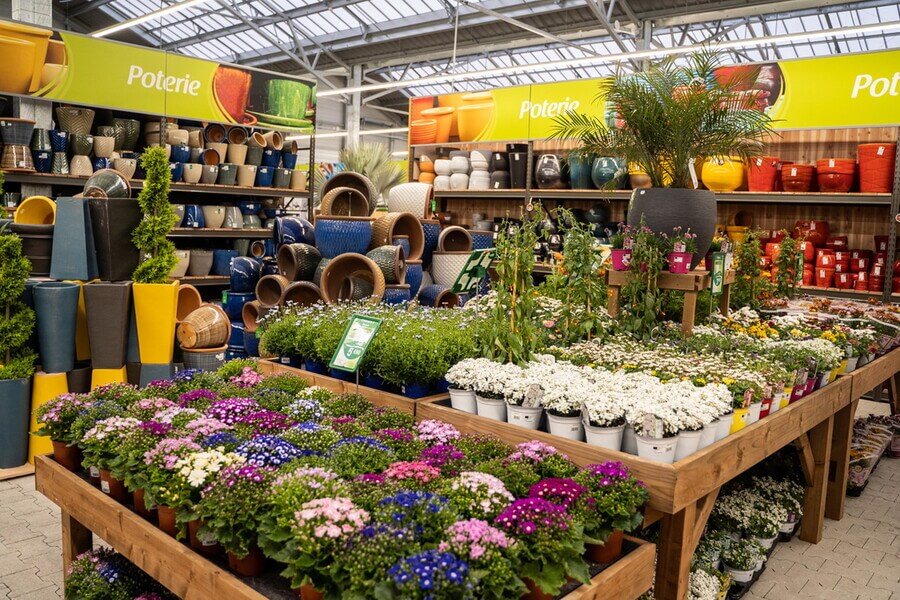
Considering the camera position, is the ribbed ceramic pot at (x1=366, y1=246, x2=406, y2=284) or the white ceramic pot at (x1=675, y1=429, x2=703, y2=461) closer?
the white ceramic pot at (x1=675, y1=429, x2=703, y2=461)

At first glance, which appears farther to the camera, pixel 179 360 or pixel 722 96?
pixel 179 360

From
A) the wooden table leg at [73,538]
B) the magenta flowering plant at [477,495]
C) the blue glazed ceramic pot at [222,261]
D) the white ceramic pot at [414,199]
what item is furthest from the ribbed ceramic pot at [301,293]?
the blue glazed ceramic pot at [222,261]

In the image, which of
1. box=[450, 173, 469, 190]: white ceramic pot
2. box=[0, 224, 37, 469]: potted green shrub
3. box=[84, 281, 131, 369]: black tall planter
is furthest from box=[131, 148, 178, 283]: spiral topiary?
box=[450, 173, 469, 190]: white ceramic pot

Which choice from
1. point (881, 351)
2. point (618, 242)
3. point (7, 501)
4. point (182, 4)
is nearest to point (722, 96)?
point (618, 242)

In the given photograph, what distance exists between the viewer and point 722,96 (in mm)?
3379

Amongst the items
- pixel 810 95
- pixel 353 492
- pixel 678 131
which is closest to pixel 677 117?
pixel 678 131

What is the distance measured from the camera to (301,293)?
14.4ft

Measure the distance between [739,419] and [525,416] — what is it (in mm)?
729

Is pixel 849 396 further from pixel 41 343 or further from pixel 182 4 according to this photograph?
pixel 182 4

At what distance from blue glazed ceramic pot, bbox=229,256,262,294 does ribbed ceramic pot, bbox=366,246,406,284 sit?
67.1 inches

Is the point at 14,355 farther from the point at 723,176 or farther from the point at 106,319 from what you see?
the point at 723,176

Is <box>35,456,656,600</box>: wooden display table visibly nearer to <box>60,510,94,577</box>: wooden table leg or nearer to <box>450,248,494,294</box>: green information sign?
<box>60,510,94,577</box>: wooden table leg

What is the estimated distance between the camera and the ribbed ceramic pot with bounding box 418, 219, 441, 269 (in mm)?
5090

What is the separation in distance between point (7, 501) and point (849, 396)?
413 centimetres
